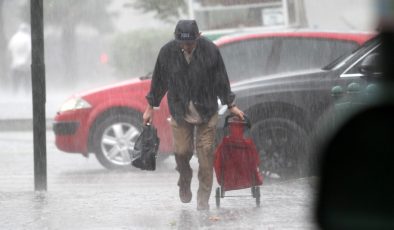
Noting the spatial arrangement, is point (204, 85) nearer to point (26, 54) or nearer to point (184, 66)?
point (184, 66)

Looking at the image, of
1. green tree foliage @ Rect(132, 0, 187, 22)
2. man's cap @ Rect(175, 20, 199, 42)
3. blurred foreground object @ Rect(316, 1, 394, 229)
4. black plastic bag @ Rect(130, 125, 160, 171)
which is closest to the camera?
blurred foreground object @ Rect(316, 1, 394, 229)

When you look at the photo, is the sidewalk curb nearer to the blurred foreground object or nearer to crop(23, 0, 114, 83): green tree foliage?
the blurred foreground object

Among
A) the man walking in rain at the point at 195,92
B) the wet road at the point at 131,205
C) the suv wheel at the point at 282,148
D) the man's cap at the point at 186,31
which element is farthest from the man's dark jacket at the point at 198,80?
the suv wheel at the point at 282,148

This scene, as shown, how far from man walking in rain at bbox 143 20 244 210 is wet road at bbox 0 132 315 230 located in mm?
513

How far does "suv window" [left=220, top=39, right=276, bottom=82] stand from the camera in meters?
13.1

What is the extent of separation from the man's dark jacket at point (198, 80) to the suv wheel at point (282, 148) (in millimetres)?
2086

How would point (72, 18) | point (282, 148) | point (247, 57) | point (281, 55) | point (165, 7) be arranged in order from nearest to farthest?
point (282, 148)
point (281, 55)
point (247, 57)
point (165, 7)
point (72, 18)

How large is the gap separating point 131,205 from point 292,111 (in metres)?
2.44

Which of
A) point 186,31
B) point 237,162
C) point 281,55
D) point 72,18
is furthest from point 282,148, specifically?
point 72,18

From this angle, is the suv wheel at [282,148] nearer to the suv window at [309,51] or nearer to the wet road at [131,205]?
the wet road at [131,205]

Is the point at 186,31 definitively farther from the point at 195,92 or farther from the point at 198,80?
the point at 195,92

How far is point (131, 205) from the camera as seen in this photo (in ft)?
33.0

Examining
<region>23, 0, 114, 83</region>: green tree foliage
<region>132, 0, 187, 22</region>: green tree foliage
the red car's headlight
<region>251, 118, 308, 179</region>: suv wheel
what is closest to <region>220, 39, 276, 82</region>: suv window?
<region>251, 118, 308, 179</region>: suv wheel

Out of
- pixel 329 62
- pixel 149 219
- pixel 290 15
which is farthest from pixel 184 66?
pixel 290 15
